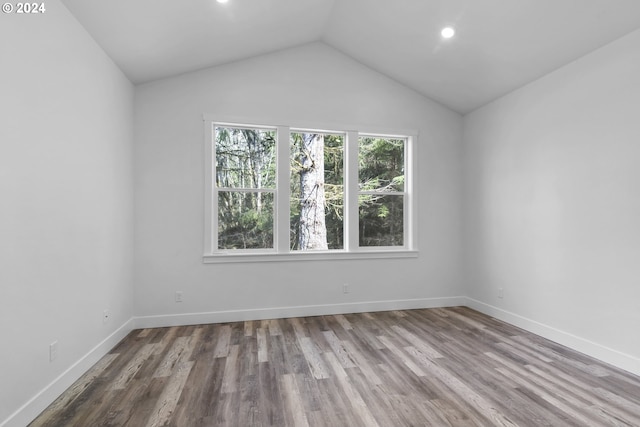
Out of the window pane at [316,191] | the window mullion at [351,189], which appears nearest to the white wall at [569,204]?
the window mullion at [351,189]

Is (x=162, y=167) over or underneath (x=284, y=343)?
over

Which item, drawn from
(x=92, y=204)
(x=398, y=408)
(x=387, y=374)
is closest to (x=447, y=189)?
(x=387, y=374)

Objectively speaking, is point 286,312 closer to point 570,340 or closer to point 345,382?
point 345,382

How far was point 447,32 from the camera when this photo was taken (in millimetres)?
3209

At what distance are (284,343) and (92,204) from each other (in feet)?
6.92

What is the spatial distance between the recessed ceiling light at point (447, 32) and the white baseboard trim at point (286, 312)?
315 cm

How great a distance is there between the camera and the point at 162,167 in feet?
12.1

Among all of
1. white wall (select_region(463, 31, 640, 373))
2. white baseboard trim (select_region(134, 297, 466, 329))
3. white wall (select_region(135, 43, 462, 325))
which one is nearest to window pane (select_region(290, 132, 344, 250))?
white wall (select_region(135, 43, 462, 325))

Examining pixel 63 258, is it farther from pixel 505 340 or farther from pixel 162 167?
pixel 505 340

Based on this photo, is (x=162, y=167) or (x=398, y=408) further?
(x=162, y=167)

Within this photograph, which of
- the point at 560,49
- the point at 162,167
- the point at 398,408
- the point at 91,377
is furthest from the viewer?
the point at 162,167

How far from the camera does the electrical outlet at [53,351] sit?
2.13 meters

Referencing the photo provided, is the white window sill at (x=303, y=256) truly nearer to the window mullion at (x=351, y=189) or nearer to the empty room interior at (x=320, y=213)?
the empty room interior at (x=320, y=213)

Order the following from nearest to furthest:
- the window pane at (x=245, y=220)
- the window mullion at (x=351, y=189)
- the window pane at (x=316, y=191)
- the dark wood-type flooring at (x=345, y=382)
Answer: the dark wood-type flooring at (x=345, y=382) < the window pane at (x=245, y=220) < the window pane at (x=316, y=191) < the window mullion at (x=351, y=189)
